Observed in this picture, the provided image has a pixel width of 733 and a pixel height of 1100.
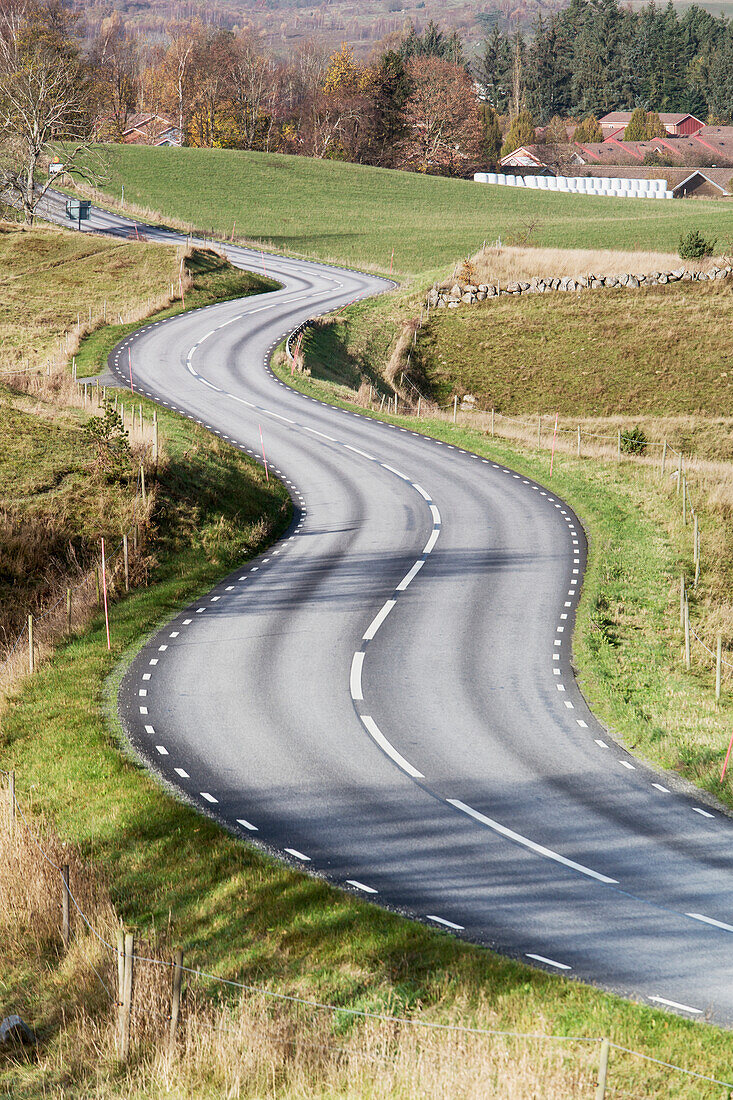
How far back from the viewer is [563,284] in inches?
2317

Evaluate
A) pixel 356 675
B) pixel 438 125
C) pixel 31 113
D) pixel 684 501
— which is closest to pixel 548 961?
pixel 356 675

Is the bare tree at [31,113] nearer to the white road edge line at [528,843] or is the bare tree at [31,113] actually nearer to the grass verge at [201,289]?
the grass verge at [201,289]

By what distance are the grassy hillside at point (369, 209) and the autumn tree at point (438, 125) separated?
16287 millimetres

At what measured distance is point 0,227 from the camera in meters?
65.4

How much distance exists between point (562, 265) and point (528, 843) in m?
52.7

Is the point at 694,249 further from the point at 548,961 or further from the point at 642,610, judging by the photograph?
the point at 548,961

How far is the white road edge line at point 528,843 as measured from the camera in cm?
1289

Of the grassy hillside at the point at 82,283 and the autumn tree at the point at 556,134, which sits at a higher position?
the autumn tree at the point at 556,134

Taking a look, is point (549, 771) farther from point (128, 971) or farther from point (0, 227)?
point (0, 227)

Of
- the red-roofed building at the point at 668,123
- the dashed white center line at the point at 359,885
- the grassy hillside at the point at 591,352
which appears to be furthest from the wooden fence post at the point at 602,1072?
the red-roofed building at the point at 668,123

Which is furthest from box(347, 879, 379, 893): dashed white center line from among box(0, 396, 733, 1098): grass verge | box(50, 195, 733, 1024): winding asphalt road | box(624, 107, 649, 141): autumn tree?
box(624, 107, 649, 141): autumn tree

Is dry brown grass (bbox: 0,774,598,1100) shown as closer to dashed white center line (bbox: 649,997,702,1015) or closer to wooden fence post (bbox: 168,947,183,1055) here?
wooden fence post (bbox: 168,947,183,1055)

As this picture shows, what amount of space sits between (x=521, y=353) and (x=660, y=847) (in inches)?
1642

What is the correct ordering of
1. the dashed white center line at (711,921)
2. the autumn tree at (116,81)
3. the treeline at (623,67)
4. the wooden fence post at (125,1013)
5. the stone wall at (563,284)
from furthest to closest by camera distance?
the treeline at (623,67), the autumn tree at (116,81), the stone wall at (563,284), the dashed white center line at (711,921), the wooden fence post at (125,1013)
